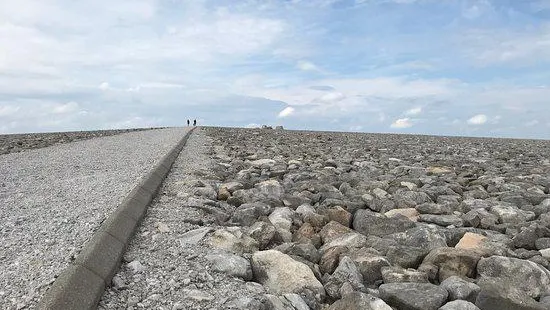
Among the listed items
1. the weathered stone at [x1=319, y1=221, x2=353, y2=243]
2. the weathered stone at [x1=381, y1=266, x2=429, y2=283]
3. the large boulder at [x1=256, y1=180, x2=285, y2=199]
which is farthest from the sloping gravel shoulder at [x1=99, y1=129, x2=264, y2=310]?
the large boulder at [x1=256, y1=180, x2=285, y2=199]

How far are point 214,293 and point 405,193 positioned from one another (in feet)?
12.9

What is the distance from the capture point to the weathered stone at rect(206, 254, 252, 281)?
3863 mm

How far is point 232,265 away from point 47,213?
2.37 m

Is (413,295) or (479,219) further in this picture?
(479,219)

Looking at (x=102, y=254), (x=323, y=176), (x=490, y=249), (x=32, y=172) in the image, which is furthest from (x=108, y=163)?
(x=490, y=249)

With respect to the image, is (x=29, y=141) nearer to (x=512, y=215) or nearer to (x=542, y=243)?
(x=512, y=215)

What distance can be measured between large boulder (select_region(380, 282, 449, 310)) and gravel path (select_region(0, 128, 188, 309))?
219 centimetres

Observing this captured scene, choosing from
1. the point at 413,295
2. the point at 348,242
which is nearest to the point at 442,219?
the point at 348,242

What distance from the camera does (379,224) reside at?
5.27 metres

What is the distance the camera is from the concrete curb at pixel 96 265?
2.90 meters

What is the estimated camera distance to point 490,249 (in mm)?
4285

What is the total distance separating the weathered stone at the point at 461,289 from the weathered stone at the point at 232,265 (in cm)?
141

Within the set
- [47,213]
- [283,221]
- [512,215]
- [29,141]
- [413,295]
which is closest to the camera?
[413,295]

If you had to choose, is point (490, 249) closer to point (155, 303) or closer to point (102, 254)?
point (155, 303)
